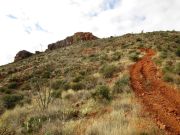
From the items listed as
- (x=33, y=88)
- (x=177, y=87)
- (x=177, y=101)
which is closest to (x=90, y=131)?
(x=177, y=101)

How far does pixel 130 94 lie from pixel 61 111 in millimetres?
3546

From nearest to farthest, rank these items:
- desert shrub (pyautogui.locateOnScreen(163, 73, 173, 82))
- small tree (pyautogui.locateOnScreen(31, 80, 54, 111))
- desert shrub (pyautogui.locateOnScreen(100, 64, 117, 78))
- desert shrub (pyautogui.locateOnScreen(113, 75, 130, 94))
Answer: small tree (pyautogui.locateOnScreen(31, 80, 54, 111)) < desert shrub (pyautogui.locateOnScreen(113, 75, 130, 94)) < desert shrub (pyautogui.locateOnScreen(163, 73, 173, 82)) < desert shrub (pyautogui.locateOnScreen(100, 64, 117, 78))

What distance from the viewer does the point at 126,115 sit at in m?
11.0

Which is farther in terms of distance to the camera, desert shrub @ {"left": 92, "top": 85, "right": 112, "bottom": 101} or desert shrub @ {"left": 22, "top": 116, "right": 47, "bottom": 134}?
desert shrub @ {"left": 92, "top": 85, "right": 112, "bottom": 101}

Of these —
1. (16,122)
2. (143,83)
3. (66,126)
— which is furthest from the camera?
(143,83)

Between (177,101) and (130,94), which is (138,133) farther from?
(130,94)

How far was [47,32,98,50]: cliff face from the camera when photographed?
211 feet

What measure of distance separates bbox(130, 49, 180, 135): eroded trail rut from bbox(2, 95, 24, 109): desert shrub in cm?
636

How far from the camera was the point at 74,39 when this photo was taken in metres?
65.6

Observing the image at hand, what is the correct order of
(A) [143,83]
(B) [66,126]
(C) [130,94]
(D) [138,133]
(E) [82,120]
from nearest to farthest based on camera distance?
(D) [138,133] → (B) [66,126] → (E) [82,120] → (C) [130,94] → (A) [143,83]

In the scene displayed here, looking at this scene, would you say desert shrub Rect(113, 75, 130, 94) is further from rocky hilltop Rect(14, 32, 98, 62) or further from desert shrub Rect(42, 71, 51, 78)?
rocky hilltop Rect(14, 32, 98, 62)

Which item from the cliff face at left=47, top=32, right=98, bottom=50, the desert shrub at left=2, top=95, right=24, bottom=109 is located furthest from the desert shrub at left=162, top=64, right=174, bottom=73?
the cliff face at left=47, top=32, right=98, bottom=50

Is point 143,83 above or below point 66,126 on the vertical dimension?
above

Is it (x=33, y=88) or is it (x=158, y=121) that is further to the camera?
(x=33, y=88)
